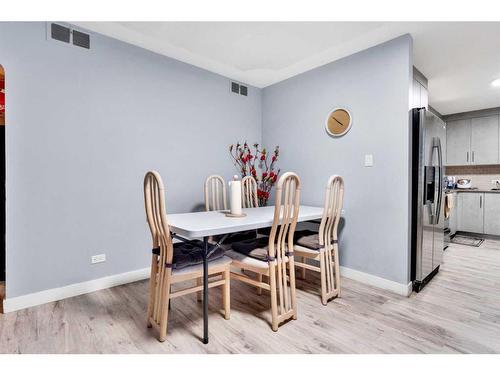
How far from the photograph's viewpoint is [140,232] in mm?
2725

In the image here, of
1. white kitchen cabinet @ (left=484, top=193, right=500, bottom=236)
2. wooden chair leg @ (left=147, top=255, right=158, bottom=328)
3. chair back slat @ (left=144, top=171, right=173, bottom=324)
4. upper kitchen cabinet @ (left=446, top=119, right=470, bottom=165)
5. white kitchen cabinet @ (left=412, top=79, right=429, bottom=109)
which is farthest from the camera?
upper kitchen cabinet @ (left=446, top=119, right=470, bottom=165)

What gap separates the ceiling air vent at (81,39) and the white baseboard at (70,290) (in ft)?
6.80

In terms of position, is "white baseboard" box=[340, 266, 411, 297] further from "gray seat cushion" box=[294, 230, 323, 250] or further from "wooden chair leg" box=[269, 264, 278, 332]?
"wooden chair leg" box=[269, 264, 278, 332]

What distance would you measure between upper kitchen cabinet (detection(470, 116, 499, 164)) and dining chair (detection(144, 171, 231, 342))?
5110 mm

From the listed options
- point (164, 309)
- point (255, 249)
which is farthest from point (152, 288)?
point (255, 249)

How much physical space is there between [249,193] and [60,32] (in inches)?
87.1

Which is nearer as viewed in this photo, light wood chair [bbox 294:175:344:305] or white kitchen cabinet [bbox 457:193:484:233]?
light wood chair [bbox 294:175:344:305]

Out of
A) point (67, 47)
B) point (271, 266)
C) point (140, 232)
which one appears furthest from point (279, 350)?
point (67, 47)

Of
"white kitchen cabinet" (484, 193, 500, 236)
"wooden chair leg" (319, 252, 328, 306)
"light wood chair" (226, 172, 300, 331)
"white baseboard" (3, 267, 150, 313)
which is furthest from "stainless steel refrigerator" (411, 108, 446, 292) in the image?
"white kitchen cabinet" (484, 193, 500, 236)

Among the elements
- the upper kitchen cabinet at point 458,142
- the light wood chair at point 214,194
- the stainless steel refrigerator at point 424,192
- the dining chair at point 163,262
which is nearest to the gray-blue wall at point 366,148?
the stainless steel refrigerator at point 424,192

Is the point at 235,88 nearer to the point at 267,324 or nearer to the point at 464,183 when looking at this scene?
the point at 267,324

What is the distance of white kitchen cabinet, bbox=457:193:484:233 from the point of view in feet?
15.2

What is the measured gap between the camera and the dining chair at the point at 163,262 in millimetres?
1616

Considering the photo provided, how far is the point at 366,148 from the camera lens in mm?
2693
